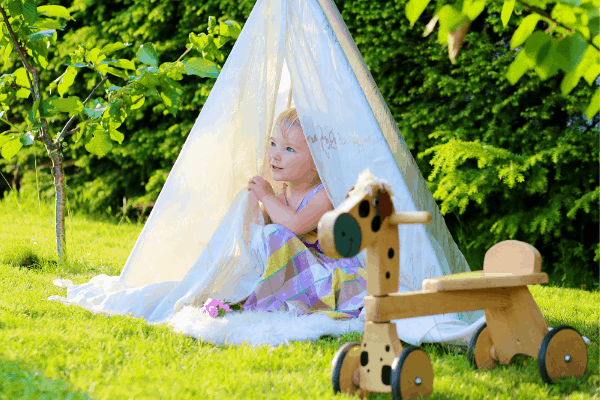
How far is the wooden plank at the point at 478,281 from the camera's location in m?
1.64

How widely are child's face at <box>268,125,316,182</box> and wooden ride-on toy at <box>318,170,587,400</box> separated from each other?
1165mm

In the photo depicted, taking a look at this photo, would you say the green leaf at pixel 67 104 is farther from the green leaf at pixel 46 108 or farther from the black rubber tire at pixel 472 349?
the black rubber tire at pixel 472 349

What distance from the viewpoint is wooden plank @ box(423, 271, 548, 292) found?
5.40 ft

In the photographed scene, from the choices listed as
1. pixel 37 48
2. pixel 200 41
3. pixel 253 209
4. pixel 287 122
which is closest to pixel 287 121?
pixel 287 122

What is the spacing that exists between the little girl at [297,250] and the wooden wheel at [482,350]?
69cm

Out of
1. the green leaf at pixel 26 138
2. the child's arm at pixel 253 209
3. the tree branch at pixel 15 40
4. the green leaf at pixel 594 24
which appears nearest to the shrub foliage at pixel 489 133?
the tree branch at pixel 15 40

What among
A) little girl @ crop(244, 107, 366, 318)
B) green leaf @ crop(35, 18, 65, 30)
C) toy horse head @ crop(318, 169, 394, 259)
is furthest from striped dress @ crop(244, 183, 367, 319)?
green leaf @ crop(35, 18, 65, 30)

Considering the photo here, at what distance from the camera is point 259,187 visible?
9.36 feet

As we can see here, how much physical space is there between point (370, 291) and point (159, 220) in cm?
158

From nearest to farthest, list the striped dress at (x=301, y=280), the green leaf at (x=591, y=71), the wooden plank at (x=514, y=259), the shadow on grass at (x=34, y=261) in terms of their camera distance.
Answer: the green leaf at (x=591, y=71) < the wooden plank at (x=514, y=259) < the striped dress at (x=301, y=280) < the shadow on grass at (x=34, y=261)

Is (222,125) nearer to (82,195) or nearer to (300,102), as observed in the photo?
(300,102)

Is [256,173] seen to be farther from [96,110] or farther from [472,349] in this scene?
[472,349]

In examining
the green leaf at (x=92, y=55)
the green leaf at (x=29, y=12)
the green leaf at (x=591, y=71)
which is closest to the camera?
the green leaf at (x=591, y=71)

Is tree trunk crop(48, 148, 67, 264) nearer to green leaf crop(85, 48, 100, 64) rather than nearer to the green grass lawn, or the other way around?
green leaf crop(85, 48, 100, 64)
